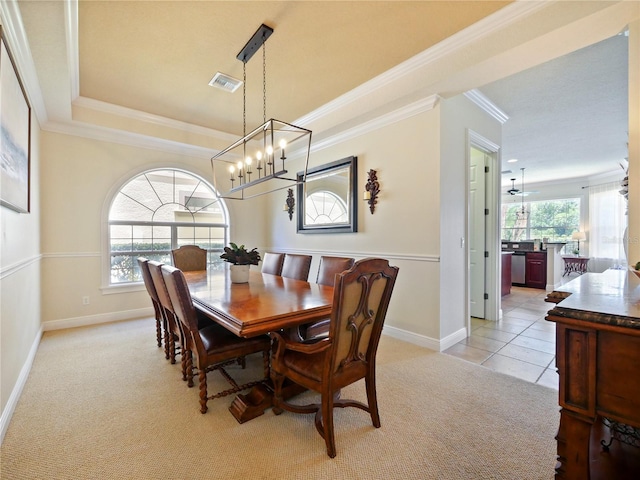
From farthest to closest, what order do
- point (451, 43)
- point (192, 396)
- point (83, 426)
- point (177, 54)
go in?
point (177, 54) < point (451, 43) < point (192, 396) < point (83, 426)

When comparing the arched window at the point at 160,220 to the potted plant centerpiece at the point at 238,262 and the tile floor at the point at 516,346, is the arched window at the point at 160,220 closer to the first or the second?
Result: the potted plant centerpiece at the point at 238,262

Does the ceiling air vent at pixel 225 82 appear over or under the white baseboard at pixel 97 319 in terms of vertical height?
over

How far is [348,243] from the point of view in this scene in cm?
395

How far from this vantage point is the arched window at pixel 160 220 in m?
4.15

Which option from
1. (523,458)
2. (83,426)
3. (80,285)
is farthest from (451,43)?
(80,285)

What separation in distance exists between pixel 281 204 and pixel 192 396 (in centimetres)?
351

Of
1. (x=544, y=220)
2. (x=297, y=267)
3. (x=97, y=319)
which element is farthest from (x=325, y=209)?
(x=544, y=220)

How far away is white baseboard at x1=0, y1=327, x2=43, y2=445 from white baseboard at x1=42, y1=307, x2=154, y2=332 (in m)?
0.78

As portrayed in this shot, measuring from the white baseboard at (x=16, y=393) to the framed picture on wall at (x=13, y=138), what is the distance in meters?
1.27

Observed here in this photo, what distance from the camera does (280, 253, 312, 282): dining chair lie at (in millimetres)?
3098

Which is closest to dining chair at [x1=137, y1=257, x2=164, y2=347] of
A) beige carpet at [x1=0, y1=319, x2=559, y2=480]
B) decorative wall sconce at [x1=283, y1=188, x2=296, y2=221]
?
beige carpet at [x1=0, y1=319, x2=559, y2=480]

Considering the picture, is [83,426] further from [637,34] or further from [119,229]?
[637,34]

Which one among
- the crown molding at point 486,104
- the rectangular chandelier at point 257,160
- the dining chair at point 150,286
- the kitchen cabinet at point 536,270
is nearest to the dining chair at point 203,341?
the dining chair at point 150,286

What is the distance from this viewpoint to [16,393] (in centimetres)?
204
